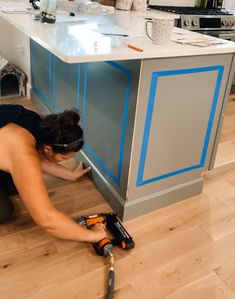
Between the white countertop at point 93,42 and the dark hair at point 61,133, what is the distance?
25cm

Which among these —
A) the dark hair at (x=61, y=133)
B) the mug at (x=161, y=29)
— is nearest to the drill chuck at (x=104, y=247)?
the dark hair at (x=61, y=133)

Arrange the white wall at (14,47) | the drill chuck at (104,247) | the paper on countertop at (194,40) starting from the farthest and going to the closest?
the white wall at (14,47) → the paper on countertop at (194,40) → the drill chuck at (104,247)

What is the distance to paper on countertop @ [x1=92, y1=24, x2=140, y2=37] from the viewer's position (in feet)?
5.35

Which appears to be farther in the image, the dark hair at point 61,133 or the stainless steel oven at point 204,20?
the stainless steel oven at point 204,20

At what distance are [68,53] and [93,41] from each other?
0.29m

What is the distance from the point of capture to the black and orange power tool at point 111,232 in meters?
1.49

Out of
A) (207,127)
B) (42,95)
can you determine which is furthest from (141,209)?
(42,95)

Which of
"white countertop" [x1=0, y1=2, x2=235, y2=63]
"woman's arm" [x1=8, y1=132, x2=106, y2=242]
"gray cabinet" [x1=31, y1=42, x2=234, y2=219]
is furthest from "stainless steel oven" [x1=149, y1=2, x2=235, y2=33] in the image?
"woman's arm" [x1=8, y1=132, x2=106, y2=242]

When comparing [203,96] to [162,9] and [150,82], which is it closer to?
[150,82]

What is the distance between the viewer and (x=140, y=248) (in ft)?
5.25

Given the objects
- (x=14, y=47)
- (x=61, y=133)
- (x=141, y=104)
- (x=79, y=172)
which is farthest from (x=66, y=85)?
(x=14, y=47)

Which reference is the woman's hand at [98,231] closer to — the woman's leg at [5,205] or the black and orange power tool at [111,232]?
the black and orange power tool at [111,232]

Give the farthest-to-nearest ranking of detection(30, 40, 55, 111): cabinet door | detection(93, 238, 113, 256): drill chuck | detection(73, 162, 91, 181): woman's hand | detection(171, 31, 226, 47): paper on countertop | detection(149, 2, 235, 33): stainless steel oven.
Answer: detection(149, 2, 235, 33): stainless steel oven
detection(30, 40, 55, 111): cabinet door
detection(73, 162, 91, 181): woman's hand
detection(171, 31, 226, 47): paper on countertop
detection(93, 238, 113, 256): drill chuck

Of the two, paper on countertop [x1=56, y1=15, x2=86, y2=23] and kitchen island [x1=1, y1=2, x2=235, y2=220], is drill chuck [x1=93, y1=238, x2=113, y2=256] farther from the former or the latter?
paper on countertop [x1=56, y1=15, x2=86, y2=23]
